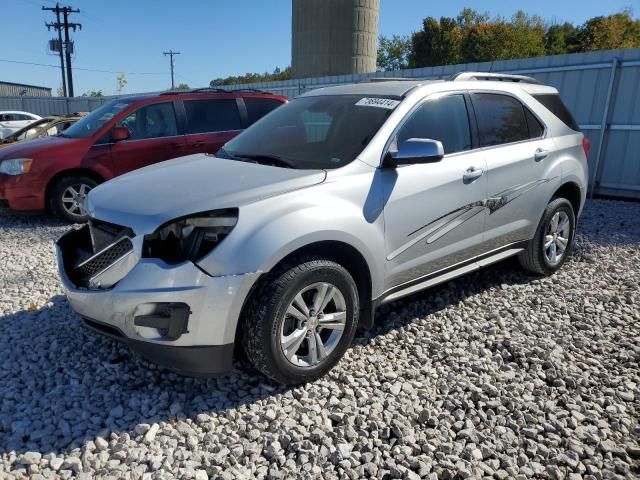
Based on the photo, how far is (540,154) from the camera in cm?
434

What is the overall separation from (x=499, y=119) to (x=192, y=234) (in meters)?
2.81

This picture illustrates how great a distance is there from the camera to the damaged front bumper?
98.0 inches

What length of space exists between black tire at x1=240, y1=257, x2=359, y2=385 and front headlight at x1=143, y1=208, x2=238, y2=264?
1.20 feet

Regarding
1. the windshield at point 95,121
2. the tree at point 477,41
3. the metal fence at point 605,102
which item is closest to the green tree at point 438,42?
the tree at point 477,41

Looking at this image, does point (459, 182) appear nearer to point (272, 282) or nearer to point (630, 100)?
point (272, 282)

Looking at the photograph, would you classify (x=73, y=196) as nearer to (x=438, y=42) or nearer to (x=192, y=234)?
(x=192, y=234)

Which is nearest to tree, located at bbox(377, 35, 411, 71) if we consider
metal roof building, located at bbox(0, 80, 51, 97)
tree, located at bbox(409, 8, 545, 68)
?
tree, located at bbox(409, 8, 545, 68)

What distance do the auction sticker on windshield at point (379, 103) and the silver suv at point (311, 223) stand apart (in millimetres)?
10

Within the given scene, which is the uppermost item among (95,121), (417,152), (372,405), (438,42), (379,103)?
(438,42)

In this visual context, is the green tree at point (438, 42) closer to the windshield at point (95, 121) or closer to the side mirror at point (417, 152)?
the windshield at point (95, 121)

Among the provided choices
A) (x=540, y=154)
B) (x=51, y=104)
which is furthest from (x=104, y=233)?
(x=51, y=104)

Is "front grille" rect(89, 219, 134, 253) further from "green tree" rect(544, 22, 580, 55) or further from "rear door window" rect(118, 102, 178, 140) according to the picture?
"green tree" rect(544, 22, 580, 55)

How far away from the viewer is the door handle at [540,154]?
14.1 ft

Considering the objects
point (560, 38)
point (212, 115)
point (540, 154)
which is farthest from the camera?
point (560, 38)
